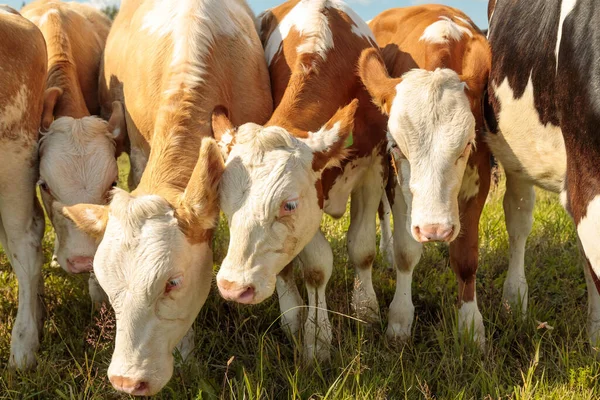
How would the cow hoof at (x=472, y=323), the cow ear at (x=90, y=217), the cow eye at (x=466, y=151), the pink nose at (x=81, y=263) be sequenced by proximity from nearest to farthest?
the cow ear at (x=90, y=217), the cow eye at (x=466, y=151), the pink nose at (x=81, y=263), the cow hoof at (x=472, y=323)

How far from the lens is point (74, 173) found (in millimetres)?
4559

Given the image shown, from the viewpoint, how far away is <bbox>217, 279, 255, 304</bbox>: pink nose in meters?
3.60

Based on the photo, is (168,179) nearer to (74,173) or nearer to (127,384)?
(74,173)

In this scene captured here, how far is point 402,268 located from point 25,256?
2567mm

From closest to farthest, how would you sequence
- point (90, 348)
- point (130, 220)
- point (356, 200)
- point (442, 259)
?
1. point (130, 220)
2. point (90, 348)
3. point (356, 200)
4. point (442, 259)

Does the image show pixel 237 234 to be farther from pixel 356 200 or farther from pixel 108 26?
pixel 108 26

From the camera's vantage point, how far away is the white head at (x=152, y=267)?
11.8ft

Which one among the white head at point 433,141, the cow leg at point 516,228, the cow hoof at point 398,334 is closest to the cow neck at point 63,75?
the white head at point 433,141

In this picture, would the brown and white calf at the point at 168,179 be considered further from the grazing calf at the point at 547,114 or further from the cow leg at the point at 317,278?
the grazing calf at the point at 547,114

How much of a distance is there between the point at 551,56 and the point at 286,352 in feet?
7.96

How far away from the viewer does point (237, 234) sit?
3.67 m

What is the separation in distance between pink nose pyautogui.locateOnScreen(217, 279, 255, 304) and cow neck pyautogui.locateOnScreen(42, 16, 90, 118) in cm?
217

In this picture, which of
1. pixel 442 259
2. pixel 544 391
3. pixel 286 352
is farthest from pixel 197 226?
pixel 442 259

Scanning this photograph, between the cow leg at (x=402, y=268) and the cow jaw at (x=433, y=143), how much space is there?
84cm
